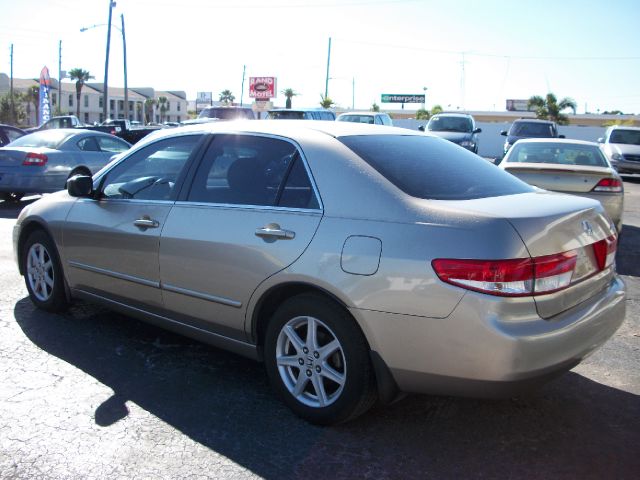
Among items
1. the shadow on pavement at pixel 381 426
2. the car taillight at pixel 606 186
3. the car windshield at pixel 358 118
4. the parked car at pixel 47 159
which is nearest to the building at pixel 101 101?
the car windshield at pixel 358 118

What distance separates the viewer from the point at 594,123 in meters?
75.1

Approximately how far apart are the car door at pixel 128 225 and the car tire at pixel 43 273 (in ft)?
0.76

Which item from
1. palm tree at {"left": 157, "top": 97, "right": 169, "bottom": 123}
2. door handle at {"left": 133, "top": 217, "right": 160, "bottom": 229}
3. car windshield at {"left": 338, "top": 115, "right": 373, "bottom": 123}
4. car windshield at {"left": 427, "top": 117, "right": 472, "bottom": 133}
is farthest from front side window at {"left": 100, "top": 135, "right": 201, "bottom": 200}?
palm tree at {"left": 157, "top": 97, "right": 169, "bottom": 123}

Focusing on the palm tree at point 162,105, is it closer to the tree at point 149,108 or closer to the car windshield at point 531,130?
the tree at point 149,108

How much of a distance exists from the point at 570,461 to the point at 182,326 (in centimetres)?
239

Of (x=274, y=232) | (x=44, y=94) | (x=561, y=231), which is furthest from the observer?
(x=44, y=94)

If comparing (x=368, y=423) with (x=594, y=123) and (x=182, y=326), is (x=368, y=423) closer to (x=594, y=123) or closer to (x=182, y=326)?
(x=182, y=326)

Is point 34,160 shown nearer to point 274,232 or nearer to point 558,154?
point 558,154

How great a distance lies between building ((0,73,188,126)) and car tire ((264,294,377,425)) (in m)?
88.5

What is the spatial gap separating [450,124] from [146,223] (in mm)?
18111

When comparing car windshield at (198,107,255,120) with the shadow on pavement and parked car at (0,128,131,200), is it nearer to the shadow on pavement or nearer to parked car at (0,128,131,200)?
parked car at (0,128,131,200)

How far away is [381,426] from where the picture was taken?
11.3 ft

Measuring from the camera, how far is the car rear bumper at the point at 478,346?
2.84 metres

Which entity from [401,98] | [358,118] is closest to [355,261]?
[358,118]
